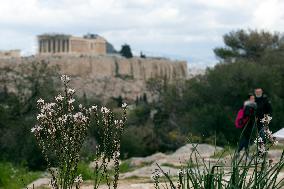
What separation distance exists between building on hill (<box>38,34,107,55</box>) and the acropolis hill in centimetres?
2474

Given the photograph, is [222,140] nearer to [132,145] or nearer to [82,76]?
[132,145]

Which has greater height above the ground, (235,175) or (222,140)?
(235,175)

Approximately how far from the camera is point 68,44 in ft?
348

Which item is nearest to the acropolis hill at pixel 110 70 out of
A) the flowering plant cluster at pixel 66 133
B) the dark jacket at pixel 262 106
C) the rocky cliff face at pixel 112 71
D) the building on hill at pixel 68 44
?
the rocky cliff face at pixel 112 71

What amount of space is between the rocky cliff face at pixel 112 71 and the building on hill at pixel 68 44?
24723 mm

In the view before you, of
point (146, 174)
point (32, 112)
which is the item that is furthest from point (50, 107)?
point (32, 112)

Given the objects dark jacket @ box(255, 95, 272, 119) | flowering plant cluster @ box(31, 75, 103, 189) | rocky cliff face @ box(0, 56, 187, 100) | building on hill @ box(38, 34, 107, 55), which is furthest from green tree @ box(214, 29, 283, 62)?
building on hill @ box(38, 34, 107, 55)

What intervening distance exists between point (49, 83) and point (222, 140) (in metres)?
9.13

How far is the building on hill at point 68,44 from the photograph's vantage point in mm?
105938

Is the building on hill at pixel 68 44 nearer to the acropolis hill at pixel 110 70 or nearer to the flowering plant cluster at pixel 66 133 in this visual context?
the acropolis hill at pixel 110 70

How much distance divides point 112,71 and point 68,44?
1204 inches

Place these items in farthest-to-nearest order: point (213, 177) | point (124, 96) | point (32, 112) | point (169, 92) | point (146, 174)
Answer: point (124, 96) → point (169, 92) → point (32, 112) → point (146, 174) → point (213, 177)

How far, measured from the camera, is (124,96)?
64750mm

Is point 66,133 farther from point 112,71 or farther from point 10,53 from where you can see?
point 10,53
